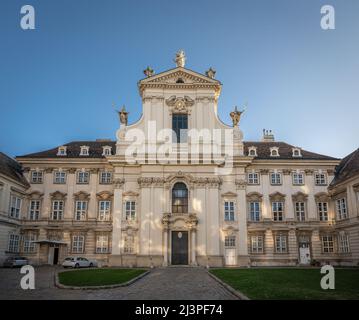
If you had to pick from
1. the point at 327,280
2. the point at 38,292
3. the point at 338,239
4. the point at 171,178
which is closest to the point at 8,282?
the point at 38,292

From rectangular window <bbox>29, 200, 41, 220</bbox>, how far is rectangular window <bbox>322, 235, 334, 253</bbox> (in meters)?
34.6

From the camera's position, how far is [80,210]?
46.7 meters

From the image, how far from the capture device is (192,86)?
4744 centimetres

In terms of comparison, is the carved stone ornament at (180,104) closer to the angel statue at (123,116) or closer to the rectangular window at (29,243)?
the angel statue at (123,116)

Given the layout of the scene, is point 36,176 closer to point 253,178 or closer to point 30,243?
point 30,243

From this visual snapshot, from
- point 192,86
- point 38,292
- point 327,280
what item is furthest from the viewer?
point 192,86

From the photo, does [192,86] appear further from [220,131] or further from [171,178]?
[171,178]

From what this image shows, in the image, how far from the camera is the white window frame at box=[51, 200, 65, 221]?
46500 millimetres

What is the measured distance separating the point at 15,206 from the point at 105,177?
10854 mm

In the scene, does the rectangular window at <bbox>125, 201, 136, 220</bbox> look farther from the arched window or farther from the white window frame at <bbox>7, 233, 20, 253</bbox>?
the white window frame at <bbox>7, 233, 20, 253</bbox>

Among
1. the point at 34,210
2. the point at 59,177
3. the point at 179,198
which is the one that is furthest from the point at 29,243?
the point at 179,198

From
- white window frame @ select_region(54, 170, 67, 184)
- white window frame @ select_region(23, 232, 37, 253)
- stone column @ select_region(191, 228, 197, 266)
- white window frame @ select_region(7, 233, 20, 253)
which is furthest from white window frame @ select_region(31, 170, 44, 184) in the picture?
stone column @ select_region(191, 228, 197, 266)

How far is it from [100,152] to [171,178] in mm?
11379
